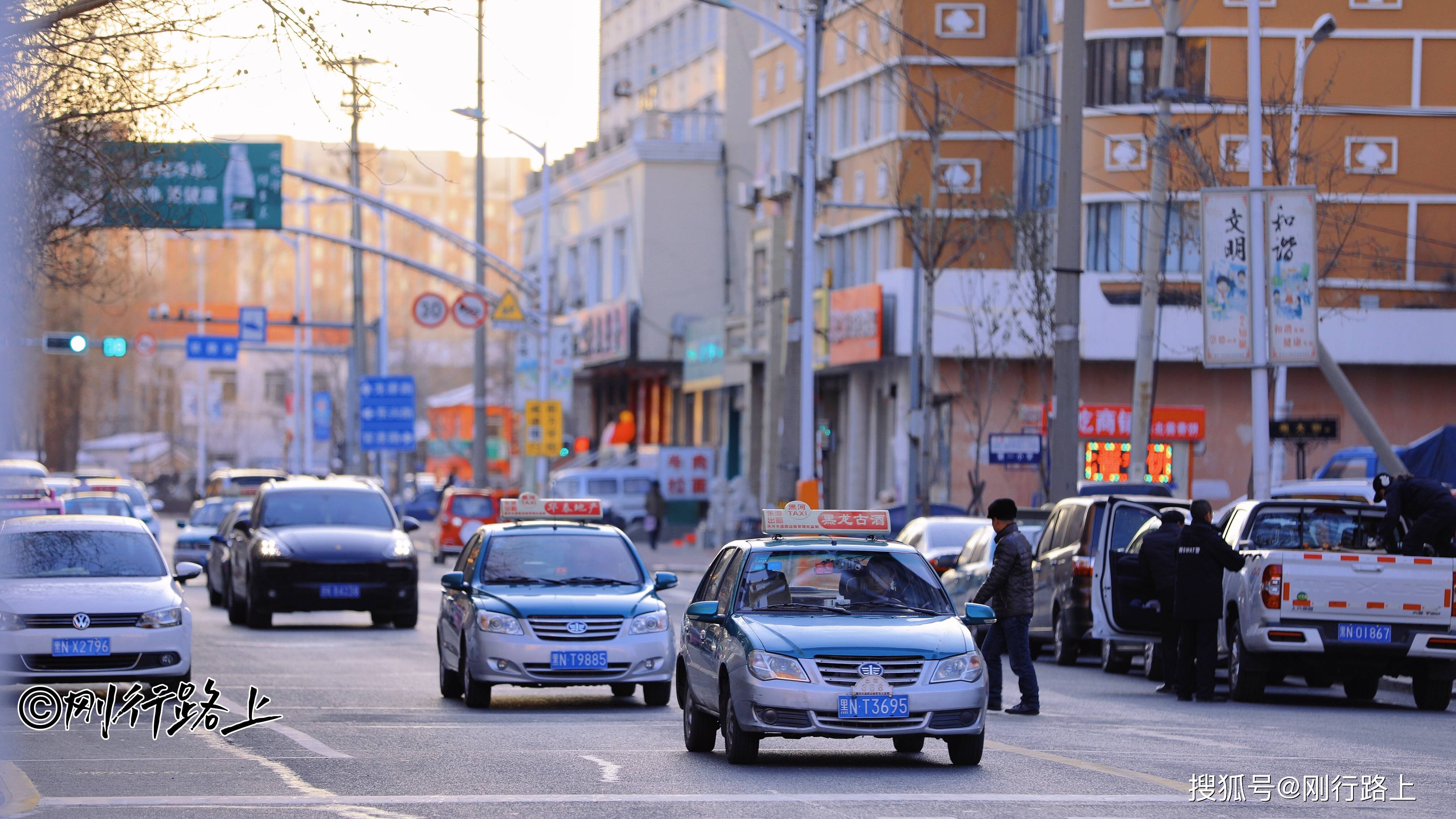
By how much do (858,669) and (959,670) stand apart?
0.62 m

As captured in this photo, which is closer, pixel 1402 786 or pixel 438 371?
pixel 1402 786

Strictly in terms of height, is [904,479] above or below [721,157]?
below

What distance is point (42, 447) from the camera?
9894cm

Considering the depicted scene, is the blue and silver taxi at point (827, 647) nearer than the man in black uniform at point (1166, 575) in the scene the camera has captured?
Yes

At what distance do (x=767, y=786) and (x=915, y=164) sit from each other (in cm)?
3834

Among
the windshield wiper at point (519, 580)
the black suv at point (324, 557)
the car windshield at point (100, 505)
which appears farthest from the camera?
the car windshield at point (100, 505)

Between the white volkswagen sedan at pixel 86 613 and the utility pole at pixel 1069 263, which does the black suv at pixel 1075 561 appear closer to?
the utility pole at pixel 1069 263

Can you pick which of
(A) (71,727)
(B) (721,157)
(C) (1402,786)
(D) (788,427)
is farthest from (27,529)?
(B) (721,157)

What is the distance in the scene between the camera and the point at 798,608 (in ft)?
43.4

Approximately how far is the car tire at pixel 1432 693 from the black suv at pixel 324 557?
1219cm

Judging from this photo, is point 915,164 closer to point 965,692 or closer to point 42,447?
point 965,692

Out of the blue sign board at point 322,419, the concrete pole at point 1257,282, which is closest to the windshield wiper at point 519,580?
the concrete pole at point 1257,282

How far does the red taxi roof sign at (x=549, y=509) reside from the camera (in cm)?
1961

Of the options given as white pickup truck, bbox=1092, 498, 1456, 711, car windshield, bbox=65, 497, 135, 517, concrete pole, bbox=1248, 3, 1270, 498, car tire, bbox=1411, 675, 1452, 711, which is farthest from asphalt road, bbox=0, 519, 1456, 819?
car windshield, bbox=65, 497, 135, 517
